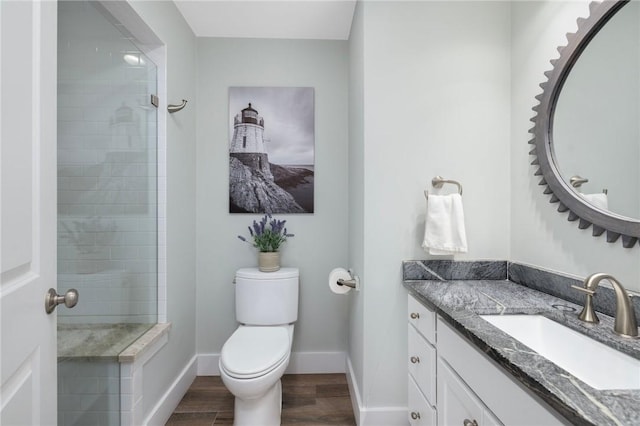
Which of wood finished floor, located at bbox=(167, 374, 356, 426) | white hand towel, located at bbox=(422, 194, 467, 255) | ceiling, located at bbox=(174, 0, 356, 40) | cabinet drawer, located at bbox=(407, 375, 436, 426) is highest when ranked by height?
ceiling, located at bbox=(174, 0, 356, 40)

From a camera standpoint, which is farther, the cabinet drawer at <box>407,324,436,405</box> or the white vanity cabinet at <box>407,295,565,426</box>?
the cabinet drawer at <box>407,324,436,405</box>

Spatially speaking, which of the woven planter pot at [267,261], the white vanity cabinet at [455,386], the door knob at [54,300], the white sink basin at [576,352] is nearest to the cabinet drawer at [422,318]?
the white vanity cabinet at [455,386]

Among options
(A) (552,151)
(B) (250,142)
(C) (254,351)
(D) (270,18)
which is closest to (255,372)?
(C) (254,351)

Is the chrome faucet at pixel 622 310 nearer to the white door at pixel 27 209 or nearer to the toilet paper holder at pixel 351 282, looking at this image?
the toilet paper holder at pixel 351 282

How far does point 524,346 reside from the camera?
86 centimetres

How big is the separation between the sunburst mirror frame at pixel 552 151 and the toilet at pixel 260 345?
1467 millimetres

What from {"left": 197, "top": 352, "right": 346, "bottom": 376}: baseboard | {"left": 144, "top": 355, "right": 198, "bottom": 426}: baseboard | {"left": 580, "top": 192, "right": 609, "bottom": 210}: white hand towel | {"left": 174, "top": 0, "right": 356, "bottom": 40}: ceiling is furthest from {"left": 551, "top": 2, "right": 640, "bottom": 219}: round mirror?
{"left": 144, "top": 355, "right": 198, "bottom": 426}: baseboard

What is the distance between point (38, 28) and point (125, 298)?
3.82ft

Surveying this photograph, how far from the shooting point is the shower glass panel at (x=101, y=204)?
121 centimetres

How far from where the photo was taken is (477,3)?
5.56ft

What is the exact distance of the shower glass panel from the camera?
1209mm

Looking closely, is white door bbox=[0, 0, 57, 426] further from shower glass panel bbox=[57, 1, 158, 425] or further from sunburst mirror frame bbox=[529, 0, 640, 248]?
sunburst mirror frame bbox=[529, 0, 640, 248]

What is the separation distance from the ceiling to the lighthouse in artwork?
20.7 inches

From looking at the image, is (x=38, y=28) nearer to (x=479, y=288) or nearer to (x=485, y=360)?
(x=485, y=360)
